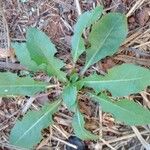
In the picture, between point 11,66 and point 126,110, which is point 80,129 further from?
point 11,66

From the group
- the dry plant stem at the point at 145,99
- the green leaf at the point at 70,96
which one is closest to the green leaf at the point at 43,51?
the green leaf at the point at 70,96

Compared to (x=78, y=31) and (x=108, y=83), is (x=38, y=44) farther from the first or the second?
(x=108, y=83)

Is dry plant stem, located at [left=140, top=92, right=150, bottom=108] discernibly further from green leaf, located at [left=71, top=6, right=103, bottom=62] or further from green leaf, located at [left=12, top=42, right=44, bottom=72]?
green leaf, located at [left=12, top=42, right=44, bottom=72]

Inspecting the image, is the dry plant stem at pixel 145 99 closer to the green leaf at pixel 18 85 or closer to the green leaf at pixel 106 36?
the green leaf at pixel 106 36

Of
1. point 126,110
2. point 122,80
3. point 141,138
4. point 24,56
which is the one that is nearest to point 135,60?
point 122,80

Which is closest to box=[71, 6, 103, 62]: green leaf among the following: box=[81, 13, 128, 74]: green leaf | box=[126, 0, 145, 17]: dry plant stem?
box=[81, 13, 128, 74]: green leaf

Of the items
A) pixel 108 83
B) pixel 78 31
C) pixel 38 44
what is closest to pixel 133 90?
pixel 108 83
